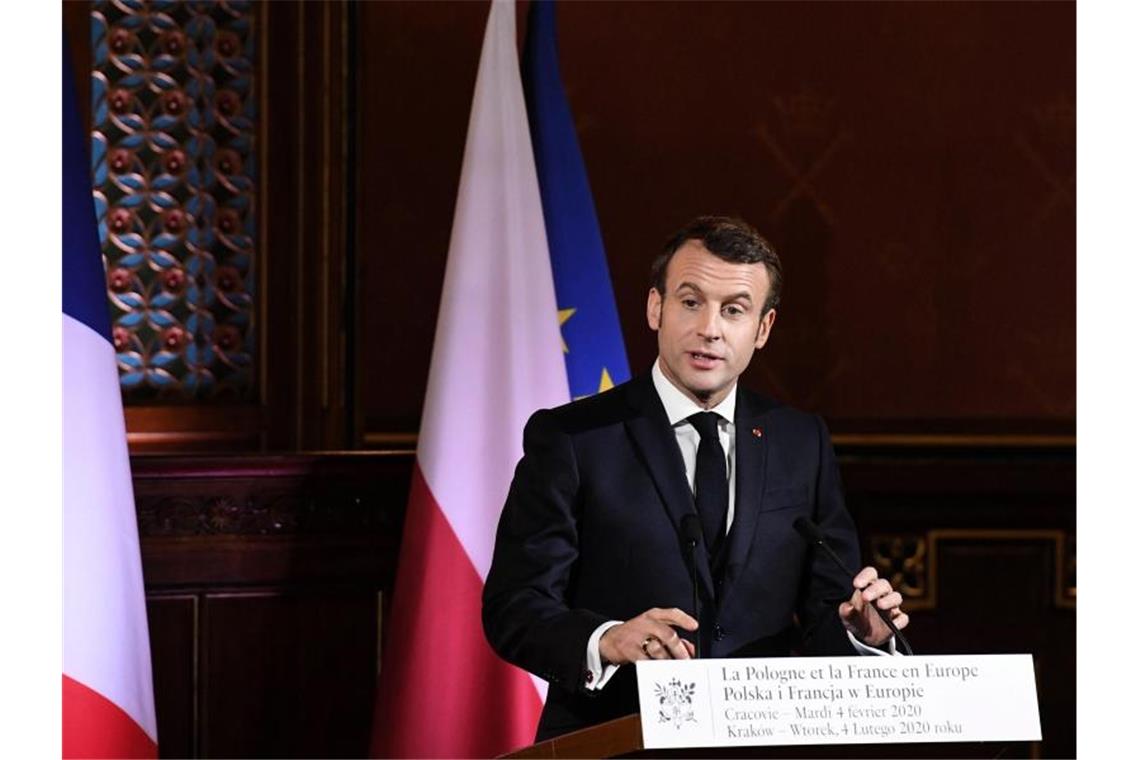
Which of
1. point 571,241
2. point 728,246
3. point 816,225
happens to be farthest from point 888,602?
point 816,225

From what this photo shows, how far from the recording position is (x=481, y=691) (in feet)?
10.7

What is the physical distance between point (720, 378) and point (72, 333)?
144cm

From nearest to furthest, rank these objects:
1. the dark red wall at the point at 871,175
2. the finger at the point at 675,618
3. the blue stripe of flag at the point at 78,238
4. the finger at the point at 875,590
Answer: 1. the finger at the point at 675,618
2. the finger at the point at 875,590
3. the blue stripe of flag at the point at 78,238
4. the dark red wall at the point at 871,175

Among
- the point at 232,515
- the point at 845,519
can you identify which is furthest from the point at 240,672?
the point at 845,519

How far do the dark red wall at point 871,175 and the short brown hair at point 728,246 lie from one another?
204cm

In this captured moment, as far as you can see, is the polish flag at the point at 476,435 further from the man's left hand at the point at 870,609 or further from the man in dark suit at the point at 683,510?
the man's left hand at the point at 870,609

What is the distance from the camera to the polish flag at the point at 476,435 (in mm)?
3256

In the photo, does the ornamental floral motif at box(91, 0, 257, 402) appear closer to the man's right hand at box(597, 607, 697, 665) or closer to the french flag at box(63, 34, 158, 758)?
the french flag at box(63, 34, 158, 758)

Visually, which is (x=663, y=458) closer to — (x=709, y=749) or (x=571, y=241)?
(x=709, y=749)

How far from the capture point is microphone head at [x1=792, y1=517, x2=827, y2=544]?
211cm

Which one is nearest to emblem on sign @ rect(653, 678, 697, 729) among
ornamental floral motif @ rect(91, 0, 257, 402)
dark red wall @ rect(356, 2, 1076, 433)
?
dark red wall @ rect(356, 2, 1076, 433)

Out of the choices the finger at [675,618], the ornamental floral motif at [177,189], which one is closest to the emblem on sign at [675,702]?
the finger at [675,618]

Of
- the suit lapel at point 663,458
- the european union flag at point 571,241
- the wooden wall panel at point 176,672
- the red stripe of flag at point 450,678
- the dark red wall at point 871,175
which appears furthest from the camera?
the dark red wall at point 871,175
